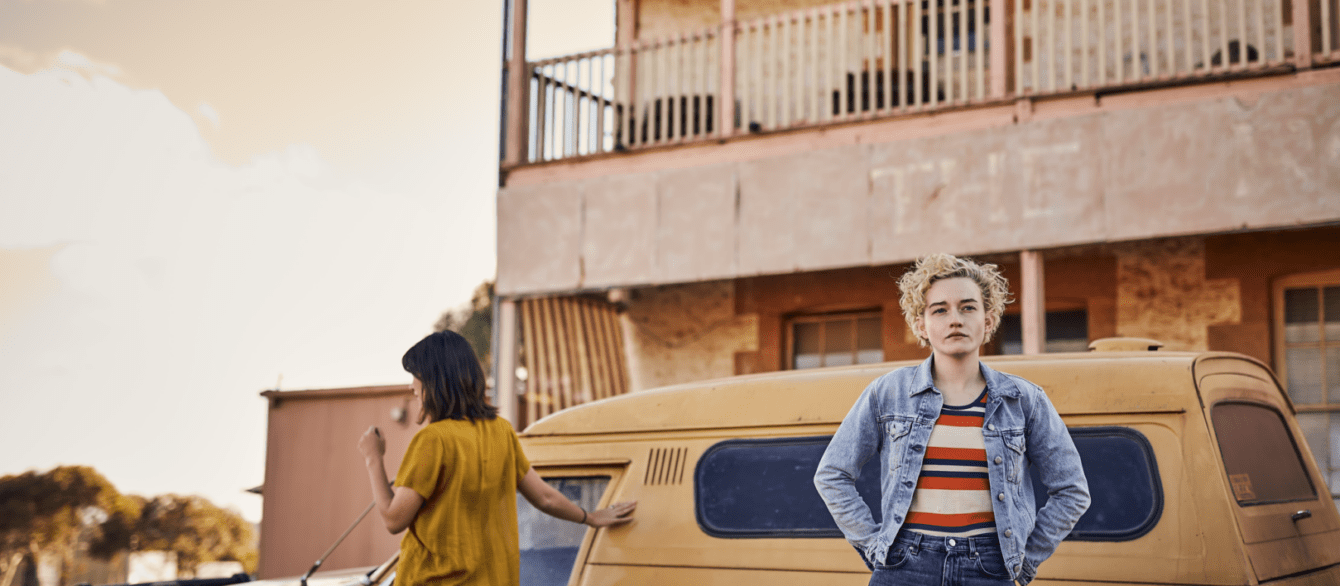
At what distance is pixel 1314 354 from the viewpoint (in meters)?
8.37

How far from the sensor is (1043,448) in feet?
8.10

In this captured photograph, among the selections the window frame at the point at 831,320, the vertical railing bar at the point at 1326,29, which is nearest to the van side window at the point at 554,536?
the vertical railing bar at the point at 1326,29

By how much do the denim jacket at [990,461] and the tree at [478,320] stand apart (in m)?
18.4

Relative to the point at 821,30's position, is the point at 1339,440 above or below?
below

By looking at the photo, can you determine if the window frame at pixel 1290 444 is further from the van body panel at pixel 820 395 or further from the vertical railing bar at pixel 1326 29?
the vertical railing bar at pixel 1326 29

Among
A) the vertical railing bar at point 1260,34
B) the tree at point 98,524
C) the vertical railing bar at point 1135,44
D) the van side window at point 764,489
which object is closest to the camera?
the van side window at point 764,489

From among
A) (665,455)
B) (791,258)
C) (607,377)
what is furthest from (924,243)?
(665,455)

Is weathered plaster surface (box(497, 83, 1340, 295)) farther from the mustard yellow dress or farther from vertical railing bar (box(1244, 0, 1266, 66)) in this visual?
the mustard yellow dress

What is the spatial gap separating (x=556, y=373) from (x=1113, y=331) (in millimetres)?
4965

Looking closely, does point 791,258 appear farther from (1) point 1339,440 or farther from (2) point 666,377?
(1) point 1339,440

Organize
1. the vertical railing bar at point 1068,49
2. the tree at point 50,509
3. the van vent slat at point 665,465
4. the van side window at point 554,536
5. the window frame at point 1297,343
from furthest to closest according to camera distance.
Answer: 1. the tree at point 50,509
2. the window frame at point 1297,343
3. the vertical railing bar at point 1068,49
4. the van side window at point 554,536
5. the van vent slat at point 665,465

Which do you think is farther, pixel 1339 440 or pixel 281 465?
pixel 281 465

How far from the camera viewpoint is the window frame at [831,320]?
10219mm

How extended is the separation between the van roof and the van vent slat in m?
0.08
